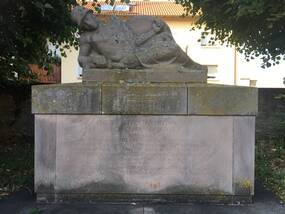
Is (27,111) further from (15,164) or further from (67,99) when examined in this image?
(67,99)

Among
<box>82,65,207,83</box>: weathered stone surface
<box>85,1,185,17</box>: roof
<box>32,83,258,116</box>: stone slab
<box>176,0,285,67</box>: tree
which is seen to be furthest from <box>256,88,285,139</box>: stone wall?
<box>85,1,185,17</box>: roof

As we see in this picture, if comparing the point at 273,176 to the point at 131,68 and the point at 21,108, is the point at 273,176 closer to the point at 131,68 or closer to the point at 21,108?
the point at 131,68

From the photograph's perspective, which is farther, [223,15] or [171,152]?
[223,15]

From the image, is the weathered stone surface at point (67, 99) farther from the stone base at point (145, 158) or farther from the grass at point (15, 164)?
the grass at point (15, 164)

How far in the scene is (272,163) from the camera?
9.53m

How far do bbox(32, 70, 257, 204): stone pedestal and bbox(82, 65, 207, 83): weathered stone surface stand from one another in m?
0.27

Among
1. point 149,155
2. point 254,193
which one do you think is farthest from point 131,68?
point 254,193

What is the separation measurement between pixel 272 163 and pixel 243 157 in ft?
9.63

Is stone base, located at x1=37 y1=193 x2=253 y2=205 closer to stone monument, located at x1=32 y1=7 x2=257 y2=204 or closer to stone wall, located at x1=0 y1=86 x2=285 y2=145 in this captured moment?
stone monument, located at x1=32 y1=7 x2=257 y2=204

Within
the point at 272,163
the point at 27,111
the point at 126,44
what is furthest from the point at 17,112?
the point at 272,163

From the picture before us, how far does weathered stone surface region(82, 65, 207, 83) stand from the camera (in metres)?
7.07

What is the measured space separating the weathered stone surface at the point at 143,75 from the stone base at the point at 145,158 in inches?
22.9

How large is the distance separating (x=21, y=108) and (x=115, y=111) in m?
6.76

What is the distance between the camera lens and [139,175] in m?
6.84
